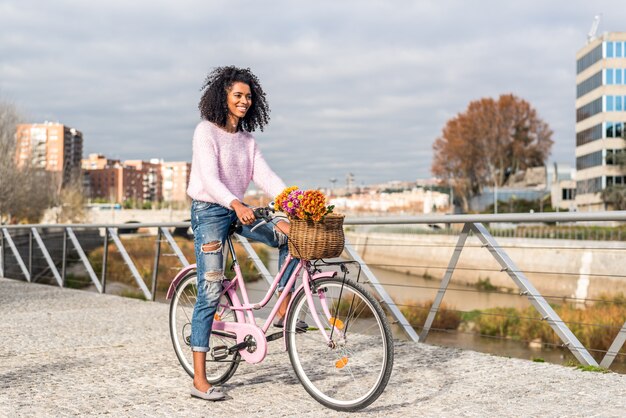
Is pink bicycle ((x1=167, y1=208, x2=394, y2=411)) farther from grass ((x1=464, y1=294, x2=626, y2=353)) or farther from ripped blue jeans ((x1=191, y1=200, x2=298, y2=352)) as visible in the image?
grass ((x1=464, y1=294, x2=626, y2=353))

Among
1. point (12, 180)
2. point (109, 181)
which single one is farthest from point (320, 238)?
point (109, 181)

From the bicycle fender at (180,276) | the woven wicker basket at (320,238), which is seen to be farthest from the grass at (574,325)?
the woven wicker basket at (320,238)

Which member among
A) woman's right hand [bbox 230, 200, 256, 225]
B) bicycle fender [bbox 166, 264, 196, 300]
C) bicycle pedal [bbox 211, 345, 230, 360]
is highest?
woman's right hand [bbox 230, 200, 256, 225]

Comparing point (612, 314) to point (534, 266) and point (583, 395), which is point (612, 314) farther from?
point (534, 266)

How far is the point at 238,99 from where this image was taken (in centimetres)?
456

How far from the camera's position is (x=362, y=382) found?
13.5ft

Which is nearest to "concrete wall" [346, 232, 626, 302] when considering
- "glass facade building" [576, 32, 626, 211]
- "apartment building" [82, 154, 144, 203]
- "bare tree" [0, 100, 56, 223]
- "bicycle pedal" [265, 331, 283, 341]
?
"glass facade building" [576, 32, 626, 211]

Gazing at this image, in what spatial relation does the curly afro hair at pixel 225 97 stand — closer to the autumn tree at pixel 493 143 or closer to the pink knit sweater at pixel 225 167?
the pink knit sweater at pixel 225 167

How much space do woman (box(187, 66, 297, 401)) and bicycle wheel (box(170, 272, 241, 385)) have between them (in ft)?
0.53

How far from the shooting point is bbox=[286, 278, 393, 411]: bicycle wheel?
4.02 meters

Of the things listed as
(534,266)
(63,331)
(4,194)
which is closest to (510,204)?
(534,266)

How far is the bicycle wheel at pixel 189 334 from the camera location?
4680mm

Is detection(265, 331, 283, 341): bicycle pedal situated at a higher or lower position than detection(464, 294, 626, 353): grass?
higher

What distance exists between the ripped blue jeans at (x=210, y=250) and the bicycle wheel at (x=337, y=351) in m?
0.45
